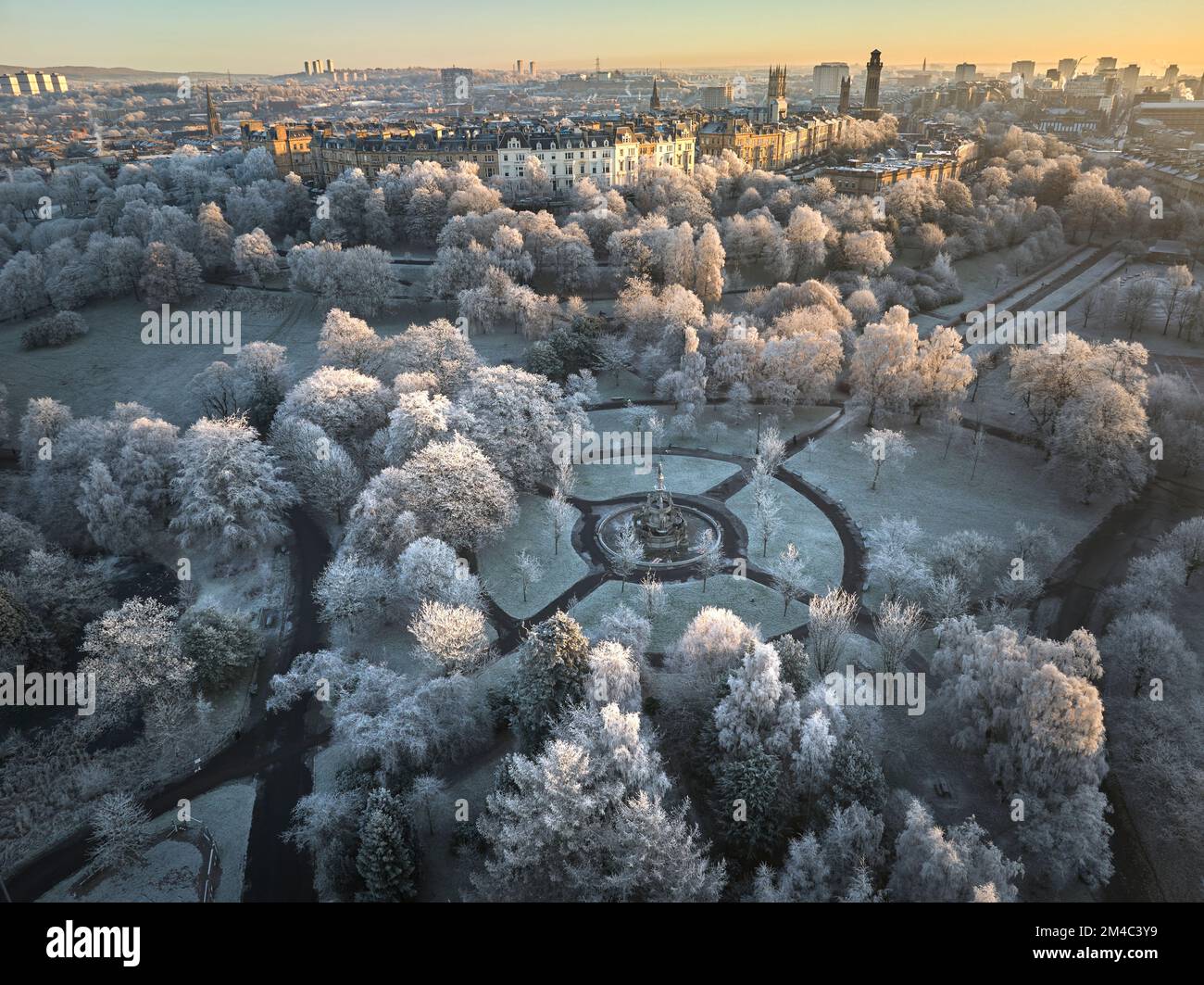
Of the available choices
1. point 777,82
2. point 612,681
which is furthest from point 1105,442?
point 777,82

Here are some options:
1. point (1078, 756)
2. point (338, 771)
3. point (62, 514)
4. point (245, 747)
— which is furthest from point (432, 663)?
point (62, 514)

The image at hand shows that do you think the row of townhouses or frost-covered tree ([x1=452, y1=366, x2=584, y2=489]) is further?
the row of townhouses

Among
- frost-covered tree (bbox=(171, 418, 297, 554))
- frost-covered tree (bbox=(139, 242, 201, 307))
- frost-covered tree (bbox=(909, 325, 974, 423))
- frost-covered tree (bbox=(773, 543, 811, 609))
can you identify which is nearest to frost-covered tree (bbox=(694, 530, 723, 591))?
frost-covered tree (bbox=(773, 543, 811, 609))

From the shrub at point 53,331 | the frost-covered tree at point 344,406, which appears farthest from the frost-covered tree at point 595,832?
the shrub at point 53,331

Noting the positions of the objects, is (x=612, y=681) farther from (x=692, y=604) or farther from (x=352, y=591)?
(x=352, y=591)

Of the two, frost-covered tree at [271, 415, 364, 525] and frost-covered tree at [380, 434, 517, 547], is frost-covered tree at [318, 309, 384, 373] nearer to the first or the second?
frost-covered tree at [271, 415, 364, 525]

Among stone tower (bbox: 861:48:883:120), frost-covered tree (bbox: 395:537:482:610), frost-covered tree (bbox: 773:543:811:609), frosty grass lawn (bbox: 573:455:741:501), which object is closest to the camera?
frost-covered tree (bbox: 395:537:482:610)
